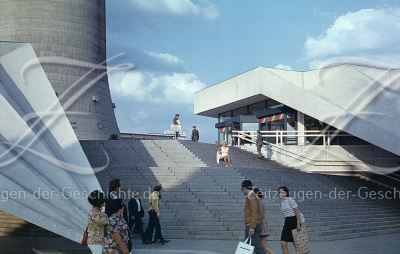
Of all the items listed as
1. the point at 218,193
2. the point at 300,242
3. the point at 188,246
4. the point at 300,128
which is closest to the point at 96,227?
the point at 300,242

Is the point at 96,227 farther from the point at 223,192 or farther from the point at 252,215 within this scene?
the point at 223,192

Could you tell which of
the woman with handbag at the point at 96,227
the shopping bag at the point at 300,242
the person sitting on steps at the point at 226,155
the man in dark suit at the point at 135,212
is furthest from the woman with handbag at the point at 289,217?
the person sitting on steps at the point at 226,155

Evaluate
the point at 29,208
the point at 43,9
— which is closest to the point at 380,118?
the point at 29,208

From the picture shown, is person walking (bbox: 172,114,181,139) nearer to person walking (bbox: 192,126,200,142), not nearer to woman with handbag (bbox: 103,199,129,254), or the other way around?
person walking (bbox: 192,126,200,142)

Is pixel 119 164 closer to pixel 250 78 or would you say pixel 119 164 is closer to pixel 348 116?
pixel 348 116

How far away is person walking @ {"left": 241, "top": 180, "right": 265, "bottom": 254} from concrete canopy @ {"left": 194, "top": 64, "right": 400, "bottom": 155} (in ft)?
31.1

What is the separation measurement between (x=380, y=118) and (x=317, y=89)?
678 cm

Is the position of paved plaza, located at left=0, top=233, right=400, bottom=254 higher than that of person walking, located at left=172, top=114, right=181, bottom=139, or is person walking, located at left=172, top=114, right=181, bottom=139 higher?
person walking, located at left=172, top=114, right=181, bottom=139

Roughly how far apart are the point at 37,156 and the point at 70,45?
49.4 ft

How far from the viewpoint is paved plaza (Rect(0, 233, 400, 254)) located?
9875mm

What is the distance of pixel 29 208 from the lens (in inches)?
380

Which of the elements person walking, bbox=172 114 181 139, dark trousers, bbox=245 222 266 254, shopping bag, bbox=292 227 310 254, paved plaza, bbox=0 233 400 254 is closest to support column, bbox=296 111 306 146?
person walking, bbox=172 114 181 139

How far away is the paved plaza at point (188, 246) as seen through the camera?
389 inches

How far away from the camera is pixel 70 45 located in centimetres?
2584
